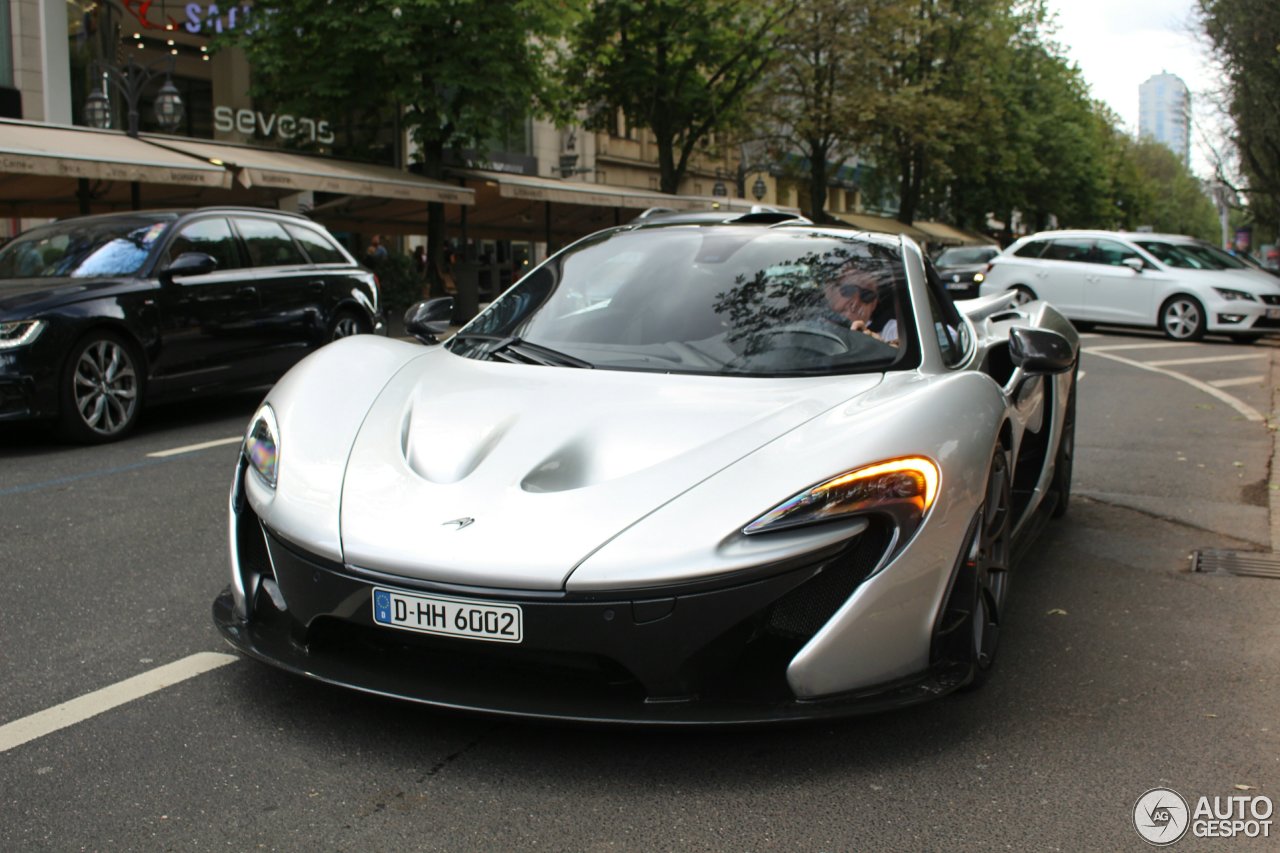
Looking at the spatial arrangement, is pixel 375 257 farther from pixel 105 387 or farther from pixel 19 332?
pixel 19 332

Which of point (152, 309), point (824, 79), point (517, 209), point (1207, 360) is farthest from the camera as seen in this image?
point (824, 79)

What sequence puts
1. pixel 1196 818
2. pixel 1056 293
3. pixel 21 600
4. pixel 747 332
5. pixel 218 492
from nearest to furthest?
pixel 1196 818 → pixel 747 332 → pixel 21 600 → pixel 218 492 → pixel 1056 293

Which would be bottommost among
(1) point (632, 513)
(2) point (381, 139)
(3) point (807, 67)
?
(1) point (632, 513)

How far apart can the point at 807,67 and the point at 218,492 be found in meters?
36.3

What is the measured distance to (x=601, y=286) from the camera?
433 centimetres

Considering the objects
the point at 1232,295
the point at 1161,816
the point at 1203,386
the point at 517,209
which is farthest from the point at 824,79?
the point at 1161,816

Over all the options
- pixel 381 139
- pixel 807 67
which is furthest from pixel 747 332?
pixel 807 67

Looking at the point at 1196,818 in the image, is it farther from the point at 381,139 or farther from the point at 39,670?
the point at 381,139

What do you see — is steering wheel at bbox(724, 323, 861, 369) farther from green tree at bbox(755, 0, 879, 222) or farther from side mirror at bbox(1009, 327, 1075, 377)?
green tree at bbox(755, 0, 879, 222)

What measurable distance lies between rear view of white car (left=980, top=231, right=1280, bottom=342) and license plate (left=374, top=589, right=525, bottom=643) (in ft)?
54.8

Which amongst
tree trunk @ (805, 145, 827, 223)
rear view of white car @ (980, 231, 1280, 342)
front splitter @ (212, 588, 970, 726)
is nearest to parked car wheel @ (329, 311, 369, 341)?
front splitter @ (212, 588, 970, 726)

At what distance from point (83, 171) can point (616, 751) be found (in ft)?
41.0

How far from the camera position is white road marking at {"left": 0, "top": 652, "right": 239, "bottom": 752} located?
10.1 feet

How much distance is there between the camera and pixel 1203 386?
41.9 feet
